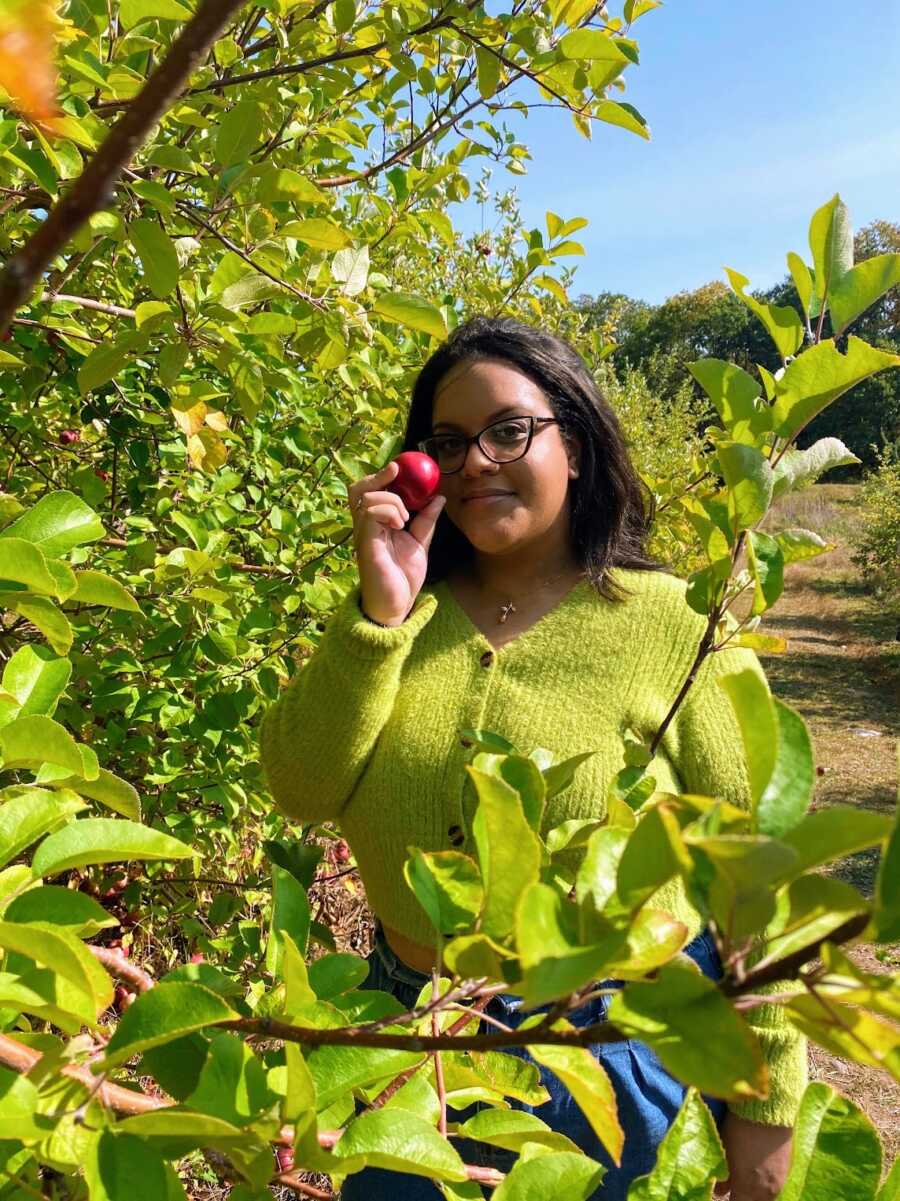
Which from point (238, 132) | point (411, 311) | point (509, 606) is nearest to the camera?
point (238, 132)

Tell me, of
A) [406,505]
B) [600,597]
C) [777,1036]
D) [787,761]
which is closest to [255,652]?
[406,505]

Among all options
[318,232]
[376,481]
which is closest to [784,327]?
[318,232]

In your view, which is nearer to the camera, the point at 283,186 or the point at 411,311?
the point at 283,186

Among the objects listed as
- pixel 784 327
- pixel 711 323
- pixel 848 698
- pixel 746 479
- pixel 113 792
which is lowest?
pixel 848 698

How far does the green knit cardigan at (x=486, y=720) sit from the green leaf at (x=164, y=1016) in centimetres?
87

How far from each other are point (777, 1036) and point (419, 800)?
60cm

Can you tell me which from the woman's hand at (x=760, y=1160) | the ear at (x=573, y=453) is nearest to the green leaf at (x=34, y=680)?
the ear at (x=573, y=453)

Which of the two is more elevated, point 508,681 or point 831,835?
point 831,835

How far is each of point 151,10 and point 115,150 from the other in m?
0.82

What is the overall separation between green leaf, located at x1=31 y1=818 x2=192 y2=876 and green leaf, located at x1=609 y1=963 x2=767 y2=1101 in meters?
0.28

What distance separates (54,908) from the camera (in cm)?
51

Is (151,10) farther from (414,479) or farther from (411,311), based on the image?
(414,479)

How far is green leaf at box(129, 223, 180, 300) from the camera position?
2.74 ft

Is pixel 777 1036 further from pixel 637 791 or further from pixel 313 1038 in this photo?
pixel 313 1038
